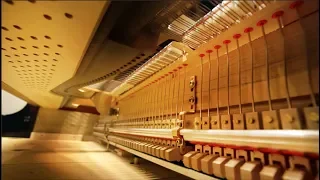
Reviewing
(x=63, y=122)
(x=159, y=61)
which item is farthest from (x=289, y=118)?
(x=63, y=122)

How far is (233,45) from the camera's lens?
1034mm

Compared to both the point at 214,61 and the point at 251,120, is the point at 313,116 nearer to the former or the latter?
the point at 251,120

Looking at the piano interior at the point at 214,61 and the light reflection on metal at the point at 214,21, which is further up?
the light reflection on metal at the point at 214,21

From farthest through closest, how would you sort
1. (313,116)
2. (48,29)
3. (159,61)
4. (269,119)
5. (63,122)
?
(63,122)
(159,61)
(48,29)
(269,119)
(313,116)

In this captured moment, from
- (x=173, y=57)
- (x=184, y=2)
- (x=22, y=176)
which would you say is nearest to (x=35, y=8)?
(x=184, y=2)

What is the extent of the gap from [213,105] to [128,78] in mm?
1191

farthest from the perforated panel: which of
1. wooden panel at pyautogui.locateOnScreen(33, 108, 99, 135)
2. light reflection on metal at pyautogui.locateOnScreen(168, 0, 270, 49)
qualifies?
wooden panel at pyautogui.locateOnScreen(33, 108, 99, 135)

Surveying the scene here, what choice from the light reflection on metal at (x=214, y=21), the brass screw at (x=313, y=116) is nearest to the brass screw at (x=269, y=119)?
the brass screw at (x=313, y=116)

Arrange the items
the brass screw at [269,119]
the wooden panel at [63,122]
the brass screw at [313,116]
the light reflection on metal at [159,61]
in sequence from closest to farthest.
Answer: the brass screw at [313,116] < the brass screw at [269,119] < the light reflection on metal at [159,61] < the wooden panel at [63,122]

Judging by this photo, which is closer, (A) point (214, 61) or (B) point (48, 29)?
(B) point (48, 29)

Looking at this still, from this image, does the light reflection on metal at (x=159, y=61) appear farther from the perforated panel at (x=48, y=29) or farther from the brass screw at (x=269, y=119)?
the brass screw at (x=269, y=119)

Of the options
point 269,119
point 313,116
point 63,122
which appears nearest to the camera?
point 313,116

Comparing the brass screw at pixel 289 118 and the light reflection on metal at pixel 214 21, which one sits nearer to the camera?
the brass screw at pixel 289 118

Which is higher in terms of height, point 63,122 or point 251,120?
point 63,122
